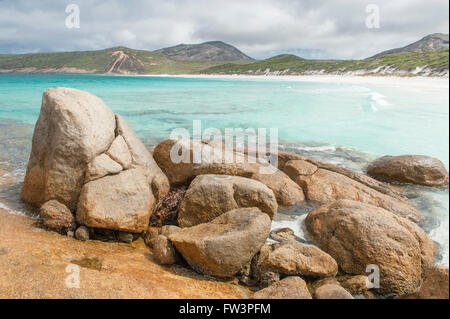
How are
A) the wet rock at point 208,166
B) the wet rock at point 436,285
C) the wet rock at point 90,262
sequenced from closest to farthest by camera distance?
1. the wet rock at point 436,285
2. the wet rock at point 90,262
3. the wet rock at point 208,166

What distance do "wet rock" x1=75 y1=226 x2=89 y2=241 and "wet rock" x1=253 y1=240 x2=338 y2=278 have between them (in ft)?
8.22

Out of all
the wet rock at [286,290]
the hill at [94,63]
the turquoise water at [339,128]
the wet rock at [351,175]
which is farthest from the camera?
the hill at [94,63]

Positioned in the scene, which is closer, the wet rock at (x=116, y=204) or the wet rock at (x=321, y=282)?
the wet rock at (x=321, y=282)

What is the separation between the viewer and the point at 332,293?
288 centimetres

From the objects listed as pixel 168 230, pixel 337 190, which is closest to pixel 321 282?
pixel 168 230

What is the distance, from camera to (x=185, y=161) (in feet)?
17.5

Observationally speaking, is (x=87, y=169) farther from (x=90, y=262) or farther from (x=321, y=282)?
(x=321, y=282)

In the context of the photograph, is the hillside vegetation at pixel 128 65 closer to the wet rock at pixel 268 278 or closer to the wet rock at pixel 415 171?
the wet rock at pixel 415 171

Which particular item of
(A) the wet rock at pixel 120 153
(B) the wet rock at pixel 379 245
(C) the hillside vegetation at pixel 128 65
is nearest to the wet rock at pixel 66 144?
(A) the wet rock at pixel 120 153

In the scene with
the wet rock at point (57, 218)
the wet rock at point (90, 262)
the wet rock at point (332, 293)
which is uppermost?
the wet rock at point (57, 218)

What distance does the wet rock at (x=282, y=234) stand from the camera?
458cm

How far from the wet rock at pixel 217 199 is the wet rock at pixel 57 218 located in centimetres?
165

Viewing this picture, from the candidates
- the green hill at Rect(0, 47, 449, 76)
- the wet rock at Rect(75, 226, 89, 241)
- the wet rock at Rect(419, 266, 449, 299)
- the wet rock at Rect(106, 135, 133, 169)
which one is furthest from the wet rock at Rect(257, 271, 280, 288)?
the green hill at Rect(0, 47, 449, 76)
